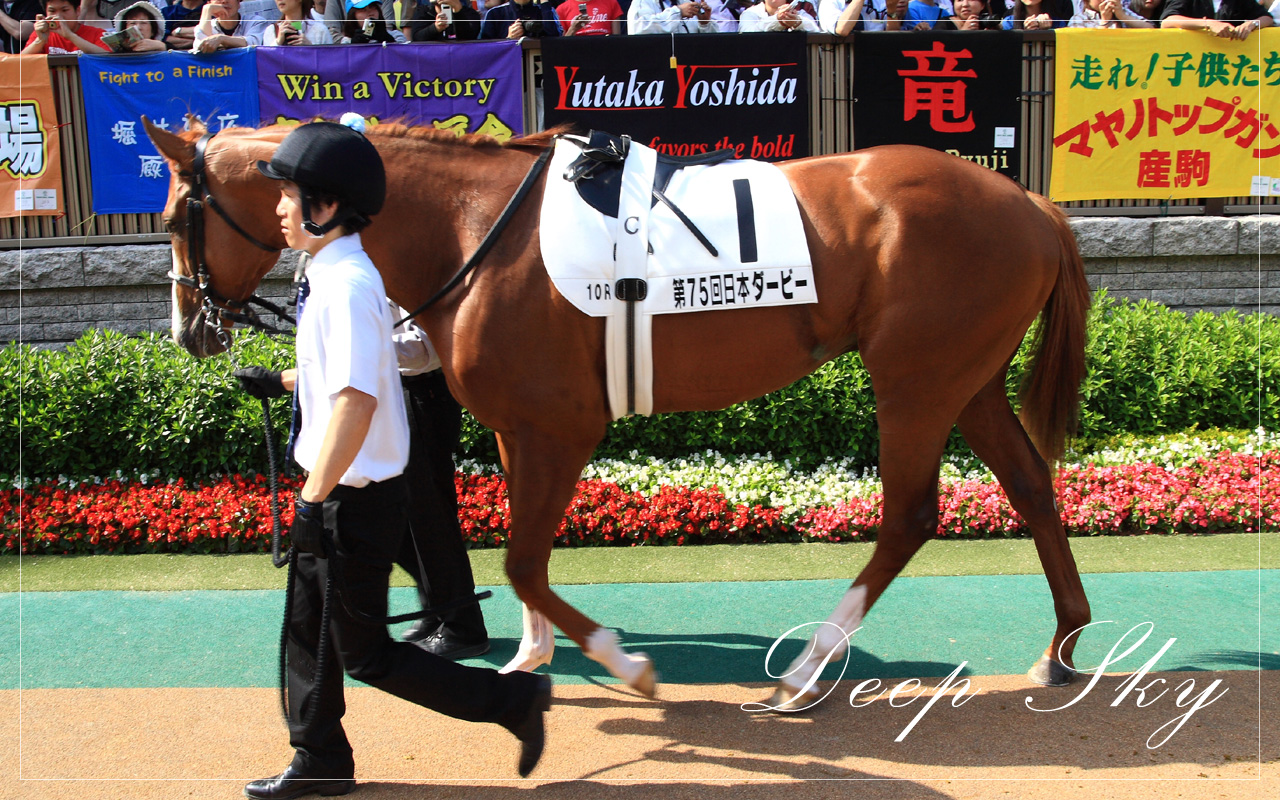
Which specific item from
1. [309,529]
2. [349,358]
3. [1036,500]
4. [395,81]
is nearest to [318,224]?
[349,358]

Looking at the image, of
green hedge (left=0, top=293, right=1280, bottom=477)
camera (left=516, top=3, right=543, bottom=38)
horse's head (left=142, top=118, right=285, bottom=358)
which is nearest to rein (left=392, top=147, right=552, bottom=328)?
horse's head (left=142, top=118, right=285, bottom=358)

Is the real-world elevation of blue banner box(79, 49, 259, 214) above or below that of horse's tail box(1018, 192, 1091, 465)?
above

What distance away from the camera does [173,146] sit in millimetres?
3289

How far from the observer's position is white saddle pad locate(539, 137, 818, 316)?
3.10 meters

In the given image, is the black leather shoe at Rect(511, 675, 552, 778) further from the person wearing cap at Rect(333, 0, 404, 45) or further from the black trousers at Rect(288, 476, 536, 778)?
the person wearing cap at Rect(333, 0, 404, 45)

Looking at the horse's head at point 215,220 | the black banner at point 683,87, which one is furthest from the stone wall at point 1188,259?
the horse's head at point 215,220

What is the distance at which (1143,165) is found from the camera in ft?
25.6

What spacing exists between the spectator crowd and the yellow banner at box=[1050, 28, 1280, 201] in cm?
23

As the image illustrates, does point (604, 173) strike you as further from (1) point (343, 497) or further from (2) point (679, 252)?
(1) point (343, 497)

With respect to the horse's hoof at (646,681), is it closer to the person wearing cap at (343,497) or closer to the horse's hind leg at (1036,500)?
the person wearing cap at (343,497)

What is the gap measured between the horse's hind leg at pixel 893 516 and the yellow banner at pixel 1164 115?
544cm

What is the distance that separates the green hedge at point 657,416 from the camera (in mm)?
5828

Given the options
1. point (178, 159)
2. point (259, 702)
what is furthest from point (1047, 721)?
point (178, 159)

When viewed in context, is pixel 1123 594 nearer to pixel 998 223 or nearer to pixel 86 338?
pixel 998 223
